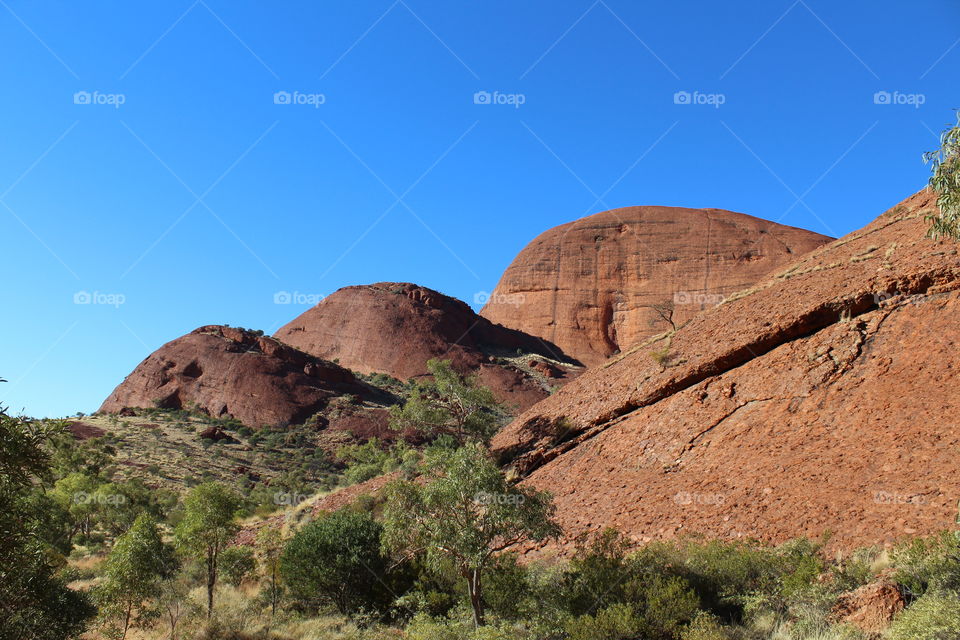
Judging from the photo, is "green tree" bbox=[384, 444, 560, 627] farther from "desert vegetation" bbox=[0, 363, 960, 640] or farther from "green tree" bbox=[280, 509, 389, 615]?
"green tree" bbox=[280, 509, 389, 615]

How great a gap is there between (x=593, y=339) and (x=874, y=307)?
204 feet

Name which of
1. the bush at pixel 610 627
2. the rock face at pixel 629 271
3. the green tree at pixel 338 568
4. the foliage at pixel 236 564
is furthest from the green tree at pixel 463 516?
the rock face at pixel 629 271

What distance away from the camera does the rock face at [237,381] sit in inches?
2170

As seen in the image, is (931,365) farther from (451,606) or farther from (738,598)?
(451,606)

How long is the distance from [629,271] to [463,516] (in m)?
71.5

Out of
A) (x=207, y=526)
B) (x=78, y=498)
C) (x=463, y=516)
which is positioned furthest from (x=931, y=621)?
(x=78, y=498)

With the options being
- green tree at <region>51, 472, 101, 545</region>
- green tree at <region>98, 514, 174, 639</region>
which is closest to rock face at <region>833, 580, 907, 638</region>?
green tree at <region>98, 514, 174, 639</region>

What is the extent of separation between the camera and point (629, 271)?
80.6m

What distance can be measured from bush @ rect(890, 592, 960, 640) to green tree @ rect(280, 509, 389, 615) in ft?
37.4

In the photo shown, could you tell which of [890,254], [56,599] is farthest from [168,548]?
[890,254]

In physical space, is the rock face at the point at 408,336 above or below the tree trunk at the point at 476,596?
above

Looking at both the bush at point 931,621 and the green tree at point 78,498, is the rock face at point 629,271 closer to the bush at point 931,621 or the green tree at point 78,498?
the green tree at point 78,498

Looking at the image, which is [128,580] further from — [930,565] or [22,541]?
[930,565]

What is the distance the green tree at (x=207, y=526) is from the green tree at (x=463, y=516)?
6390mm
